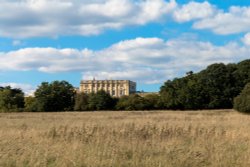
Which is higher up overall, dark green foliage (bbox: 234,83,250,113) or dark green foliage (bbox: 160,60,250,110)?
dark green foliage (bbox: 160,60,250,110)

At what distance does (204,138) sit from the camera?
16.1 meters

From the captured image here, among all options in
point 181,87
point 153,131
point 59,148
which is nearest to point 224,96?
point 181,87

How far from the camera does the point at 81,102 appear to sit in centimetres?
14600

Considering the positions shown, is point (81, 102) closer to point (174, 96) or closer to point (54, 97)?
point (54, 97)

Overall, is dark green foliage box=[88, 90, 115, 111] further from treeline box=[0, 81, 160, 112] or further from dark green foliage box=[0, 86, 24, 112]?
dark green foliage box=[0, 86, 24, 112]

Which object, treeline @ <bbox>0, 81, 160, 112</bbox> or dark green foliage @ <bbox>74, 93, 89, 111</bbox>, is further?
dark green foliage @ <bbox>74, 93, 89, 111</bbox>

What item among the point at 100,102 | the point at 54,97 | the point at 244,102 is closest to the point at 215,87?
the point at 100,102

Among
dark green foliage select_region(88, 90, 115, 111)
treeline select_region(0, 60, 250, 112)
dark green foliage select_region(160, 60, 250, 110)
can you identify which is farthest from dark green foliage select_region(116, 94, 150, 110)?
dark green foliage select_region(160, 60, 250, 110)

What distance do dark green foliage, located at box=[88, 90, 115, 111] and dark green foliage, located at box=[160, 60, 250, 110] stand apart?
31469 millimetres

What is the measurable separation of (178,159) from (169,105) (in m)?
109

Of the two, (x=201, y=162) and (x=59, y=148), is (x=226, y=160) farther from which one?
(x=59, y=148)

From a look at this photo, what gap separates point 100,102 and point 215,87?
4147 cm

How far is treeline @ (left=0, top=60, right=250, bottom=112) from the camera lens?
111000 millimetres

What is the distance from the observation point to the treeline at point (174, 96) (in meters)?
111
